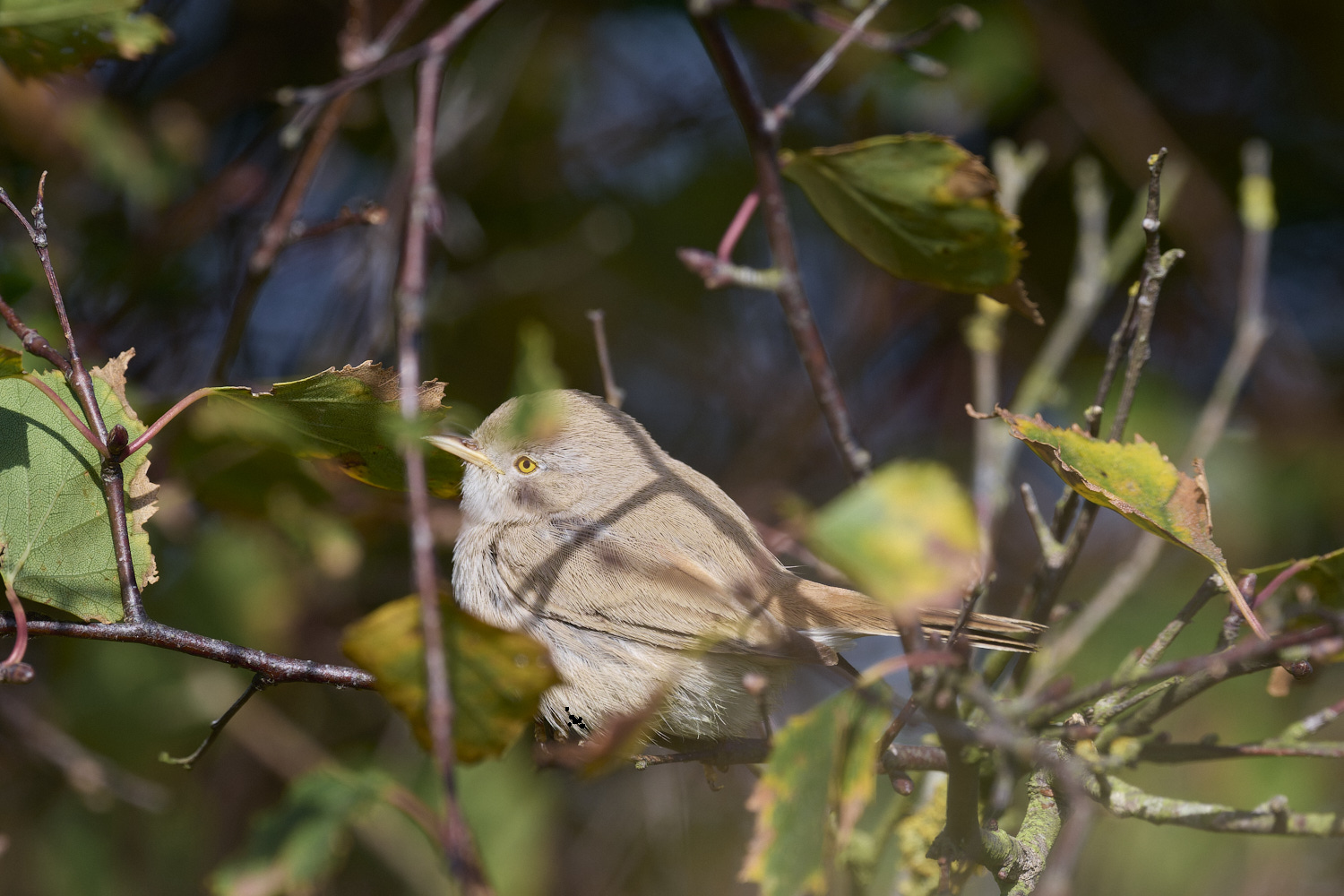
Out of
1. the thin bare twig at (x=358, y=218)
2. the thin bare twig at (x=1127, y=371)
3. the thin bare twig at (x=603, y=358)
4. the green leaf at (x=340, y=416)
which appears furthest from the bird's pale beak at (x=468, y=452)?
the thin bare twig at (x=1127, y=371)

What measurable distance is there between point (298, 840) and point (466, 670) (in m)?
0.33

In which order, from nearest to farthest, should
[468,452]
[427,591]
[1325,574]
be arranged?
[427,591] → [1325,574] → [468,452]

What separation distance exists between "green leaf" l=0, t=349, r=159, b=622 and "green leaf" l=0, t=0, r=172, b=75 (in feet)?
2.42

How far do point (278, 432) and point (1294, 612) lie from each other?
181 centimetres

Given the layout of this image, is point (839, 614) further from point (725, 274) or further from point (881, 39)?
point (881, 39)

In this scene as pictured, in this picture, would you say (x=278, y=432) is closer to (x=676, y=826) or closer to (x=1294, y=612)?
(x=1294, y=612)

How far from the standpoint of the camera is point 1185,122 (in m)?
5.14

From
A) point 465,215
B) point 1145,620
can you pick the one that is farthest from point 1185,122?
point 465,215

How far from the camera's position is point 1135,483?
1.89 meters

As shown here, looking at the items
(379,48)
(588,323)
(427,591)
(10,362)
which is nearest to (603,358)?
(379,48)

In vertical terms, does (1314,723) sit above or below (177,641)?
below

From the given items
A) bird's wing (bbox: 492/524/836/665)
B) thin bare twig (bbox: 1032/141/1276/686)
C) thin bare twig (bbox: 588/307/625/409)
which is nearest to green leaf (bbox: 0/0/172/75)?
thin bare twig (bbox: 588/307/625/409)

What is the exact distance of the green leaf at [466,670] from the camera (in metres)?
1.36

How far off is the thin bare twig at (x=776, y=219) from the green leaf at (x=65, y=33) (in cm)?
122
